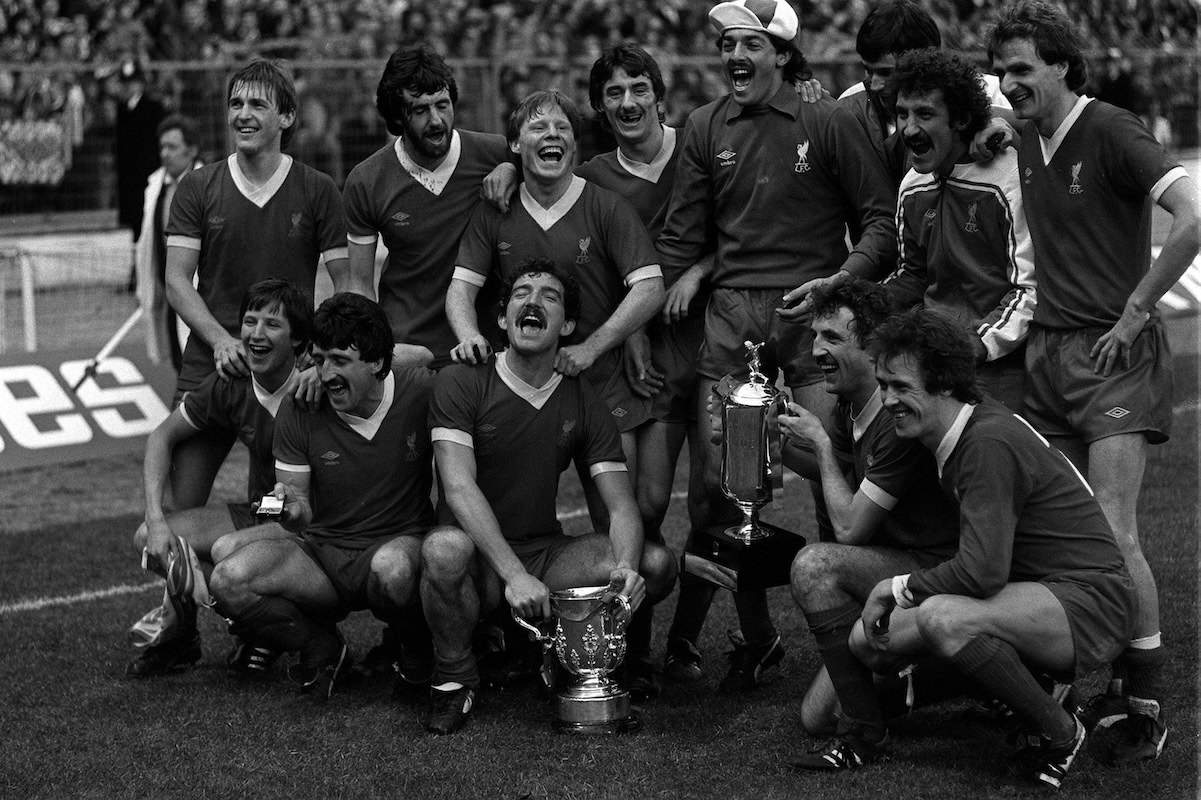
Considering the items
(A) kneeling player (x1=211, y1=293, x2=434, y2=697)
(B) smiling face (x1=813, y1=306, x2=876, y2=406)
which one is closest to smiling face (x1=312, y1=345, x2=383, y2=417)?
(A) kneeling player (x1=211, y1=293, x2=434, y2=697)

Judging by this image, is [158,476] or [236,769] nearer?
[236,769]

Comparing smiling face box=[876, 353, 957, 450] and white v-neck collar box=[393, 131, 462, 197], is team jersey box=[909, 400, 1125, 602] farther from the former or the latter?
white v-neck collar box=[393, 131, 462, 197]

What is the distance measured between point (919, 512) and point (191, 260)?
295 cm

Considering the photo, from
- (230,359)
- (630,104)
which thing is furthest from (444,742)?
(630,104)

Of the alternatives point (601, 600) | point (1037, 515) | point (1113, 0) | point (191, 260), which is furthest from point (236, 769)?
point (1113, 0)

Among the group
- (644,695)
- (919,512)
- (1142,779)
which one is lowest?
(644,695)

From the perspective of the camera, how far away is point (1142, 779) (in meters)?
4.83

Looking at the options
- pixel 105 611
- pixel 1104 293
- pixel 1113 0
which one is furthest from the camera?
pixel 1113 0

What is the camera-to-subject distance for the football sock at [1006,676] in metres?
4.65

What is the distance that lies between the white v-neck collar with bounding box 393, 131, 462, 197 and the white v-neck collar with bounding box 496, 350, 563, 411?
0.82m

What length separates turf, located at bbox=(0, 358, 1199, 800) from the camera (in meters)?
4.95

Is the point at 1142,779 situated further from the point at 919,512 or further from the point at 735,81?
the point at 735,81

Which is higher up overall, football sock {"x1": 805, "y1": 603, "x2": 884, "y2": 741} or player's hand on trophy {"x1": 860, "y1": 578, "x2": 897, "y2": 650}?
player's hand on trophy {"x1": 860, "y1": 578, "x2": 897, "y2": 650}

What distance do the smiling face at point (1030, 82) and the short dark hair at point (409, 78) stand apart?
203cm
